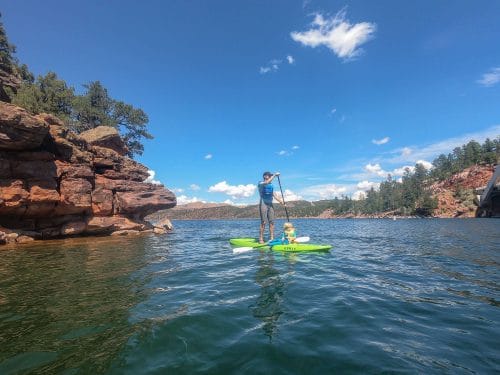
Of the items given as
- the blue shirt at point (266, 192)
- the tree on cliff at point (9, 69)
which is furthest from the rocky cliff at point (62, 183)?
the blue shirt at point (266, 192)

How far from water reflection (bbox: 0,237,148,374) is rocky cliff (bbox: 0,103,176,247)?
48.2 ft

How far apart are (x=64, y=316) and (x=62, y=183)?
2452cm

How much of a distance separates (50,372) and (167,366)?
156cm

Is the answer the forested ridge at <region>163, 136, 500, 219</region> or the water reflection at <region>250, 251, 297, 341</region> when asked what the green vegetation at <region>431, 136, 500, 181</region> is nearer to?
the forested ridge at <region>163, 136, 500, 219</region>

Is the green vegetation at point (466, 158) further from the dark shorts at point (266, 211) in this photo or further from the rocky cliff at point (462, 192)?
the dark shorts at point (266, 211)

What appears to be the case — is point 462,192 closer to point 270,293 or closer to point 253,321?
point 270,293

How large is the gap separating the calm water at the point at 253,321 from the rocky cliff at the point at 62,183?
1573 cm

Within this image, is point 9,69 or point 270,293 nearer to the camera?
point 270,293

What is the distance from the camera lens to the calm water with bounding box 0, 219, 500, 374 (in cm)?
414

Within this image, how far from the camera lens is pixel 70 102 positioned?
1570 inches

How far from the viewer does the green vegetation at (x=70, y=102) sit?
112ft

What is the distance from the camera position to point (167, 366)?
403 cm

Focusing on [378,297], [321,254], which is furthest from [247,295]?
[321,254]

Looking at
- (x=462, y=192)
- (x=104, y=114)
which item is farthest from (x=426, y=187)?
(x=104, y=114)
